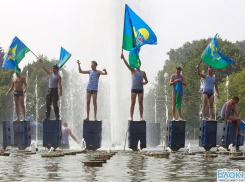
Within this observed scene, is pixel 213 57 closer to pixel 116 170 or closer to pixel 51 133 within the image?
pixel 51 133

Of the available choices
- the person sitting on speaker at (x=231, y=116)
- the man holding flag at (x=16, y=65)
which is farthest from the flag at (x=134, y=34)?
the man holding flag at (x=16, y=65)

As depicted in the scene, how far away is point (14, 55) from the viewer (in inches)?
830

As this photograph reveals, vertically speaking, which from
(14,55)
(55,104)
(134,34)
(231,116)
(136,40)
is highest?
(134,34)

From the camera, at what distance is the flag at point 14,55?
20939mm

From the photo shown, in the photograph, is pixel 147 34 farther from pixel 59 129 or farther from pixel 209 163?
pixel 209 163

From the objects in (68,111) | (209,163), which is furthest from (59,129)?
(68,111)

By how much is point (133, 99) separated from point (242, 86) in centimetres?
4894

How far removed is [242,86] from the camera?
6619 centimetres

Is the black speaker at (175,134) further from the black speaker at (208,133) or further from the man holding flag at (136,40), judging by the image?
the man holding flag at (136,40)

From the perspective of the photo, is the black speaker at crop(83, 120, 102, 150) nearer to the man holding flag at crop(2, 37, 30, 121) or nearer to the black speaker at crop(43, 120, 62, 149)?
the black speaker at crop(43, 120, 62, 149)

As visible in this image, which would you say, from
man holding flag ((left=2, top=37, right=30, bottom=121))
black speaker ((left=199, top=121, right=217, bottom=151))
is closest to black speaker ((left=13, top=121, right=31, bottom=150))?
man holding flag ((left=2, top=37, right=30, bottom=121))

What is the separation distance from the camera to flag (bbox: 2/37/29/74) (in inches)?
824

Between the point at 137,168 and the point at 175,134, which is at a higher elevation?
the point at 175,134

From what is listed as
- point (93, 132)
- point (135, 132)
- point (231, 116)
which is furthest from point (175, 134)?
point (93, 132)
